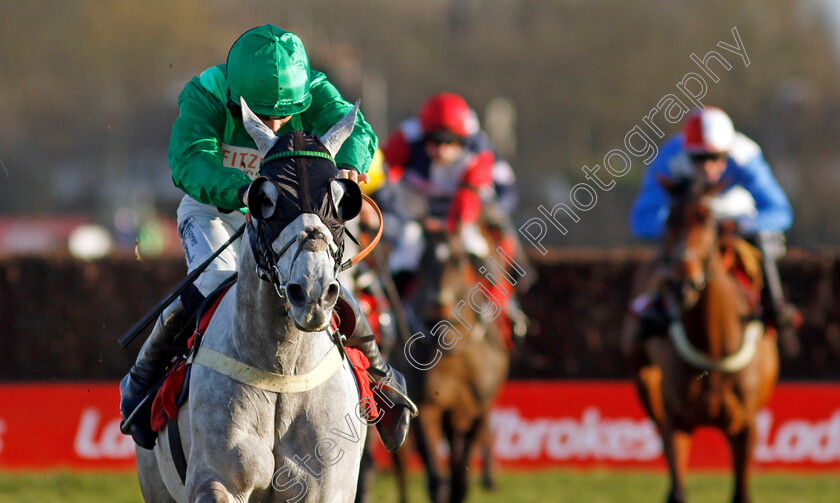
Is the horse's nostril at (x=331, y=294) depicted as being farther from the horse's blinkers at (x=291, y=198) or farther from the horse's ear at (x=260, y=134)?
the horse's ear at (x=260, y=134)

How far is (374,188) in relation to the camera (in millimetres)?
7973

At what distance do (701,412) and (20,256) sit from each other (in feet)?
22.5

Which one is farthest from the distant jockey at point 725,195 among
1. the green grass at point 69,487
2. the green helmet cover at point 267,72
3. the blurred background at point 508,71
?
the blurred background at point 508,71

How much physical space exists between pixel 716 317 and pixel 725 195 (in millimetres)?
1005

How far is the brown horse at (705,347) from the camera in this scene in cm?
712

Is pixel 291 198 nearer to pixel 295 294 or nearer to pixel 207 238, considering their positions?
pixel 295 294

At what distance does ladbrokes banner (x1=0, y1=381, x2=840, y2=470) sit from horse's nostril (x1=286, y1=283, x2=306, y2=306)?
734 cm

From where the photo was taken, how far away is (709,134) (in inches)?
308

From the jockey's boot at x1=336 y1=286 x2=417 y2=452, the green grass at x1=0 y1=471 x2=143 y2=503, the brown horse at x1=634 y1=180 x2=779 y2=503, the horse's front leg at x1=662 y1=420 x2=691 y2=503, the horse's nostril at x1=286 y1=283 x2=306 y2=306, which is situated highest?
the horse's nostril at x1=286 y1=283 x2=306 y2=306

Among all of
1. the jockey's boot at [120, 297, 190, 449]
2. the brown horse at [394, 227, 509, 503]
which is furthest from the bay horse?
the brown horse at [394, 227, 509, 503]

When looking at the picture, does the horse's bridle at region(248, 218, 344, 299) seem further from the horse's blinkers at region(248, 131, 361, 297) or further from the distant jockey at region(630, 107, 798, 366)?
the distant jockey at region(630, 107, 798, 366)

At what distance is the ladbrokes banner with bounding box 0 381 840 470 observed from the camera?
9812 mm

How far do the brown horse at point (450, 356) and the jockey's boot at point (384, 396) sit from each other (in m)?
3.68

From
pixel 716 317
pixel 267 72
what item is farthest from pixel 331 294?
pixel 716 317
